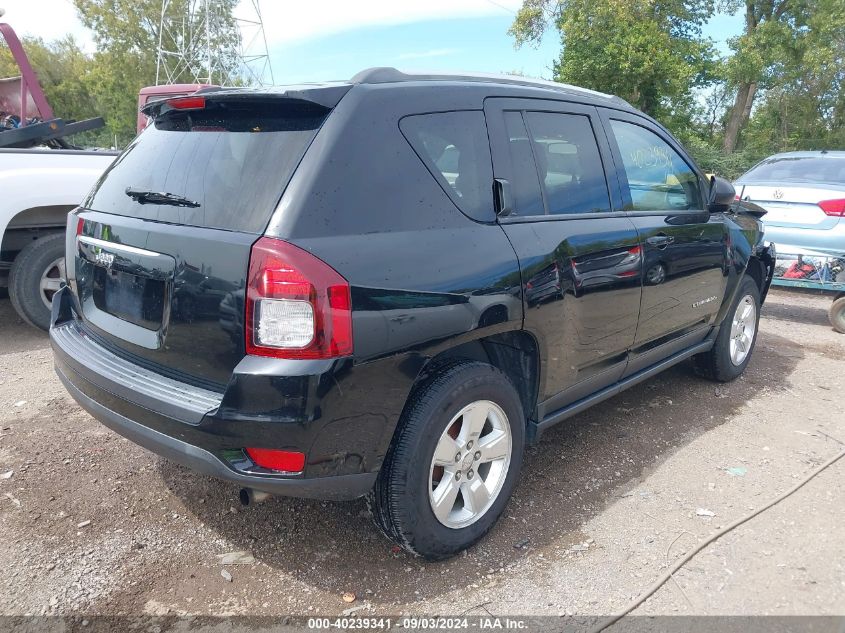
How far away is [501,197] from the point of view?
104 inches

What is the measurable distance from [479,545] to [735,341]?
9.96 ft

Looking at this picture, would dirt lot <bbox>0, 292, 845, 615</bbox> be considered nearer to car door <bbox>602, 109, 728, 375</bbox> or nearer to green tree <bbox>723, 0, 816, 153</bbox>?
car door <bbox>602, 109, 728, 375</bbox>

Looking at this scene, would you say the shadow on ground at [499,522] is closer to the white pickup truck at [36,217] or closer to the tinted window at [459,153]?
the tinted window at [459,153]

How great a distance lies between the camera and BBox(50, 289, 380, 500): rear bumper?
2.07 m

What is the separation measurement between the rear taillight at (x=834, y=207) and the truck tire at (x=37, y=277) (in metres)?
6.81

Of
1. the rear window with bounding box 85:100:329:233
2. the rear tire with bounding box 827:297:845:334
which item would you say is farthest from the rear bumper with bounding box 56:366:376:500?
the rear tire with bounding box 827:297:845:334

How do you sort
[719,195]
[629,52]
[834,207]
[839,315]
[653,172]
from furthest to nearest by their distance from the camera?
[629,52] → [839,315] → [834,207] → [719,195] → [653,172]

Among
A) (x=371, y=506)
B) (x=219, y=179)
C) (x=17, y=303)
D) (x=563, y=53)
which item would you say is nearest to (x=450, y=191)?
(x=219, y=179)

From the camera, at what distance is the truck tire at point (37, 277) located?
16.3ft

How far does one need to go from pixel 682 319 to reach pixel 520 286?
177 centimetres

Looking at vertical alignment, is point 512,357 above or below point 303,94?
below

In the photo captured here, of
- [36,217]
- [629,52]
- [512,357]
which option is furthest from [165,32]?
[512,357]

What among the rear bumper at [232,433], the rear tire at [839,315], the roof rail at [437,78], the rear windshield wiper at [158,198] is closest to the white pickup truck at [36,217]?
the rear windshield wiper at [158,198]

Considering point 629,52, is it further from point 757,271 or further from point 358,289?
point 358,289
